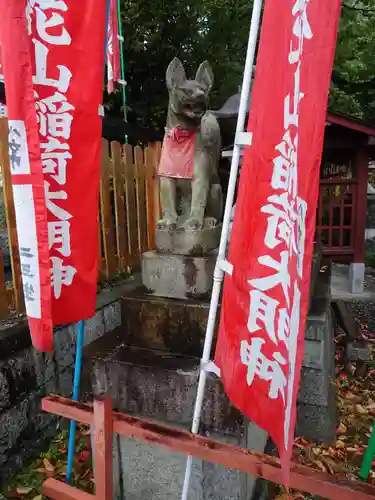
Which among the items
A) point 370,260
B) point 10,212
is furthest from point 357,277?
point 10,212

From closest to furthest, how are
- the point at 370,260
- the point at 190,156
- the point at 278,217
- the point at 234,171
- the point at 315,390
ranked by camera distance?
the point at 278,217 → the point at 234,171 → the point at 190,156 → the point at 315,390 → the point at 370,260

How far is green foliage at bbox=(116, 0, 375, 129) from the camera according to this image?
8820mm

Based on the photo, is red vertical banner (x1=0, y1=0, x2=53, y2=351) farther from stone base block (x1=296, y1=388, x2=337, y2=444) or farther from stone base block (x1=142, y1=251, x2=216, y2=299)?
stone base block (x1=296, y1=388, x2=337, y2=444)

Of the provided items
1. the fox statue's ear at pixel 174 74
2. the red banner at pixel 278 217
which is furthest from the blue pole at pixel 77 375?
the fox statue's ear at pixel 174 74

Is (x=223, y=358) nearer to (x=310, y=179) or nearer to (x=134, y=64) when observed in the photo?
(x=310, y=179)

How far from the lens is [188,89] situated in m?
2.81

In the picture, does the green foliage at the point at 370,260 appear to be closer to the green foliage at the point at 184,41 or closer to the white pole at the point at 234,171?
the green foliage at the point at 184,41

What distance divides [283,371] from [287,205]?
70 centimetres

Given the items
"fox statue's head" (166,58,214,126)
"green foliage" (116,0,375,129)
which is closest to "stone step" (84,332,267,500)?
"fox statue's head" (166,58,214,126)

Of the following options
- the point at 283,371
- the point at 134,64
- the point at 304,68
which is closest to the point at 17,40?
the point at 304,68

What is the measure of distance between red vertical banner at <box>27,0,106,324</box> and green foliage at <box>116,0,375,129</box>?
24.3ft

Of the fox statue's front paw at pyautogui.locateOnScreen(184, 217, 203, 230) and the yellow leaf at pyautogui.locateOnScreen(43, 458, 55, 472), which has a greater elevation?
the fox statue's front paw at pyautogui.locateOnScreen(184, 217, 203, 230)

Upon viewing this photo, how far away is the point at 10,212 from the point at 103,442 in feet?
6.92

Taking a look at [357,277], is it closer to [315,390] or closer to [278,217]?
[315,390]
